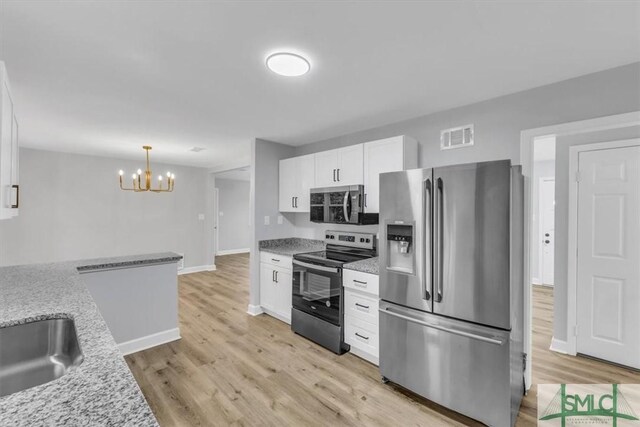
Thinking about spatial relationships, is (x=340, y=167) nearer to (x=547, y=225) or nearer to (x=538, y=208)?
(x=538, y=208)

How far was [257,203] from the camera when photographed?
4020mm

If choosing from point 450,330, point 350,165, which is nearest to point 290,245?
point 350,165

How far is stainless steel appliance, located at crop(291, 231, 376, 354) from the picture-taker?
2.94 metres

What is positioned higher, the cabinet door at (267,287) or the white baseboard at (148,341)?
the cabinet door at (267,287)

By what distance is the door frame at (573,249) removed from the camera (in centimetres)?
265

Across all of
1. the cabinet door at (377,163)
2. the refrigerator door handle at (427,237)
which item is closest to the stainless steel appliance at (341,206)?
the cabinet door at (377,163)

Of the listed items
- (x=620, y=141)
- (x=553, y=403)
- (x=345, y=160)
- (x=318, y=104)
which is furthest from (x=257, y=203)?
(x=620, y=141)

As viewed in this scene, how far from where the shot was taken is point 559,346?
2.75m

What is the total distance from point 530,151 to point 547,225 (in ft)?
13.1

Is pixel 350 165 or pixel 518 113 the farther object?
pixel 350 165

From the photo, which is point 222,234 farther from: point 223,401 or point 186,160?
point 223,401

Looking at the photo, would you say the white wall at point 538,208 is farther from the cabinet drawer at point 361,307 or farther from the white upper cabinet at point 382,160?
the cabinet drawer at point 361,307

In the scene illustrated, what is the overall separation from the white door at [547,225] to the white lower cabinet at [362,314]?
14.9 ft

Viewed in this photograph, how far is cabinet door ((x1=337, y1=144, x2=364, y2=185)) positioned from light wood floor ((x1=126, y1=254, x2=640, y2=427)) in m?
1.84
